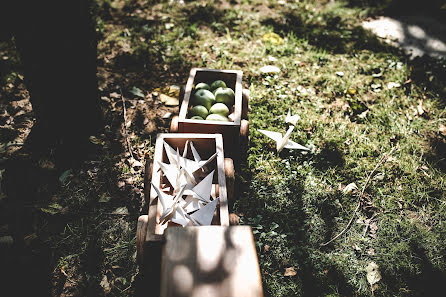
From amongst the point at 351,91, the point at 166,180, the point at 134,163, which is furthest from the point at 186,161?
the point at 351,91

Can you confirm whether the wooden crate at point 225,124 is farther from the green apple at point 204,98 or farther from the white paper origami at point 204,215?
the white paper origami at point 204,215

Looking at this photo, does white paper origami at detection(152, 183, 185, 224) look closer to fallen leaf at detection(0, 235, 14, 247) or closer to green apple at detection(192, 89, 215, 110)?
green apple at detection(192, 89, 215, 110)

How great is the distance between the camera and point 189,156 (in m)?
2.15

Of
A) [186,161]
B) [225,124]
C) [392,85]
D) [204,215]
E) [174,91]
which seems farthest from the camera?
[392,85]

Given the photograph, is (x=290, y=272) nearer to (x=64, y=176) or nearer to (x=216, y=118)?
(x=216, y=118)

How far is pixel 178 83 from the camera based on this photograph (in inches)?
135

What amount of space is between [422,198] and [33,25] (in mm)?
3208

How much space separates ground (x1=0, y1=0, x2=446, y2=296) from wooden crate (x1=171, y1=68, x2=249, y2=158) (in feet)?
1.07

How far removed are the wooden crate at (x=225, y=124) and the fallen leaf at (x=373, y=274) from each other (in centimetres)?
124

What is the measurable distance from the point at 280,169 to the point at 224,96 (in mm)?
789

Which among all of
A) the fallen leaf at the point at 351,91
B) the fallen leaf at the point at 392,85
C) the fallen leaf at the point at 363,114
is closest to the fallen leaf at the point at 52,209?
the fallen leaf at the point at 363,114

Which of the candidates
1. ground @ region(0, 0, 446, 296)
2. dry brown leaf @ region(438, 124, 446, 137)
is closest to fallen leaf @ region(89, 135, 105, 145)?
ground @ region(0, 0, 446, 296)

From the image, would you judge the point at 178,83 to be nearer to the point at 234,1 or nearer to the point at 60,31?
the point at 60,31

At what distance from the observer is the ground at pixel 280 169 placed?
209 centimetres
